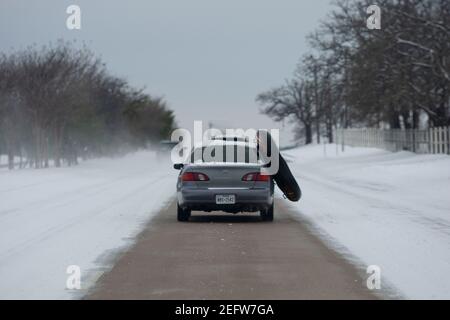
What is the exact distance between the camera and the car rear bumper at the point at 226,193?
2038cm

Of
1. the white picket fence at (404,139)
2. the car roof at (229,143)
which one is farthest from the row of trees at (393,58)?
the car roof at (229,143)

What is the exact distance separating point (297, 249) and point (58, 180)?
93.0ft

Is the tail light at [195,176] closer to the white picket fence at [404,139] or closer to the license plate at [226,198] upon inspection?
the license plate at [226,198]

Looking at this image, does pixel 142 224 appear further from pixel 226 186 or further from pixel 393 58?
pixel 393 58

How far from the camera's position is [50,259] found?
1421 centimetres

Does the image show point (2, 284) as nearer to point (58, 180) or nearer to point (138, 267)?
point (138, 267)

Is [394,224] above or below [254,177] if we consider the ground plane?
below

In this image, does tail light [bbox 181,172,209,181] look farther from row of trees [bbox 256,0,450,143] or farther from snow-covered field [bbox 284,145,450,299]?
row of trees [bbox 256,0,450,143]

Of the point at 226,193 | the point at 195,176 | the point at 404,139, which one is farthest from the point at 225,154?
the point at 404,139

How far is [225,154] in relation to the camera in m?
21.1

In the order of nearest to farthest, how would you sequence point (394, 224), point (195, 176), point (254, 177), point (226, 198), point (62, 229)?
point (62, 229), point (394, 224), point (226, 198), point (254, 177), point (195, 176)

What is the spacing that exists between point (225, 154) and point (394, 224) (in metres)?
3.53
